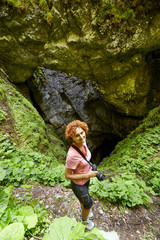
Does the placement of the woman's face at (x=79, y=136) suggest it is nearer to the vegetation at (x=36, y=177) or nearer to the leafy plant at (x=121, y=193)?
the vegetation at (x=36, y=177)

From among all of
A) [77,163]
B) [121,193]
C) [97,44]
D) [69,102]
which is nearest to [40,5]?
[97,44]

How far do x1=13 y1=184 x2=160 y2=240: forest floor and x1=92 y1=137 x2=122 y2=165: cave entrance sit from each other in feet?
41.6

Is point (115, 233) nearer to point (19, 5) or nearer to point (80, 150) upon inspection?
point (80, 150)

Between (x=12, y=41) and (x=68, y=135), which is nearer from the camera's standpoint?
(x=68, y=135)

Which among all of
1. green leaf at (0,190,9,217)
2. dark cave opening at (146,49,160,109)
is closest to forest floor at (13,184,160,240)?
green leaf at (0,190,9,217)

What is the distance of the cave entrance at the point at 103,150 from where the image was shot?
1511 centimetres

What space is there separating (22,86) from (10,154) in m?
8.45

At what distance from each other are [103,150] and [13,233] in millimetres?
16044

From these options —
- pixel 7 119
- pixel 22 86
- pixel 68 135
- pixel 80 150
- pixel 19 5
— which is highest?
pixel 19 5

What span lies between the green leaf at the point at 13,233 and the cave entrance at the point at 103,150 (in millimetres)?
14663

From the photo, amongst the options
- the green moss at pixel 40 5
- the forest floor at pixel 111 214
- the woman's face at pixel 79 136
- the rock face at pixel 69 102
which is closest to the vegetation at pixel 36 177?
the forest floor at pixel 111 214

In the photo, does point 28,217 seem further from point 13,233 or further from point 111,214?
point 111,214

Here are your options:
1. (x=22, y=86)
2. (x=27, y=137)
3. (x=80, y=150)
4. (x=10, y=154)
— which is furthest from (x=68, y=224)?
(x=22, y=86)

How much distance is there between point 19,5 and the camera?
4.90 metres
